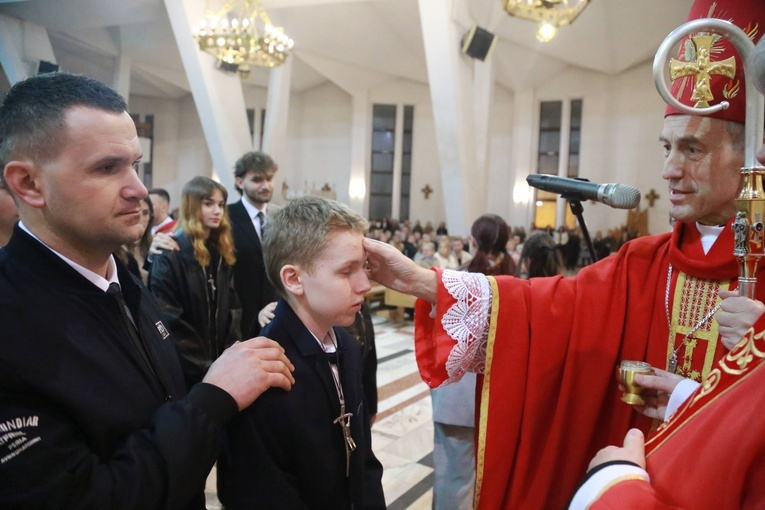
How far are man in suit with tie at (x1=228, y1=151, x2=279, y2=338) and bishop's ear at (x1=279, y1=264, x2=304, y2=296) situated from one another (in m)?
1.81

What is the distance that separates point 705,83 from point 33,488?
1.93 meters

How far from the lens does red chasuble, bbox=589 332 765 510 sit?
80 centimetres

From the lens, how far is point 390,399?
202 inches

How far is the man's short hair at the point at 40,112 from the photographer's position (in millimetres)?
1100

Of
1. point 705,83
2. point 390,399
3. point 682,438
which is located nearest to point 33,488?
point 682,438

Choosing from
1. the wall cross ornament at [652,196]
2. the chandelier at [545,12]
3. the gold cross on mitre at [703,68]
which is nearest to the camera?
the gold cross on mitre at [703,68]

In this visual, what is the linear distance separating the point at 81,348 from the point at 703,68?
1814mm

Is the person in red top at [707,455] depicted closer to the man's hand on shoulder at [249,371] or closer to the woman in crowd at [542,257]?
the man's hand on shoulder at [249,371]

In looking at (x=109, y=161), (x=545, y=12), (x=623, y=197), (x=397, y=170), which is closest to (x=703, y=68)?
(x=623, y=197)

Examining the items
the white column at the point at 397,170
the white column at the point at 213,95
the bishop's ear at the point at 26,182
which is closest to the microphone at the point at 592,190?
the bishop's ear at the point at 26,182

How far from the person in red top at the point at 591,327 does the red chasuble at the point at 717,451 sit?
2.45ft

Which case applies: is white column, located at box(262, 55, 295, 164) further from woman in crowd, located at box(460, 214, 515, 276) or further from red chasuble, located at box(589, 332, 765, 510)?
red chasuble, located at box(589, 332, 765, 510)

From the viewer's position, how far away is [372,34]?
46.1ft

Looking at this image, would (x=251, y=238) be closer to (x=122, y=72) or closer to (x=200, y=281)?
(x=200, y=281)
